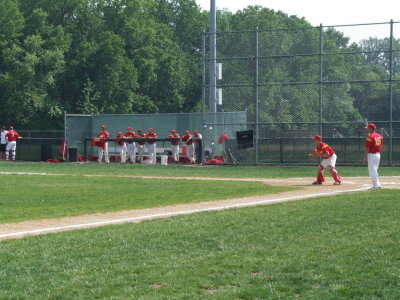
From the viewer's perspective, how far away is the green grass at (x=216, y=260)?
7254mm

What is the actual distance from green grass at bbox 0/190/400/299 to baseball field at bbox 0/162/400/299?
0.04 feet

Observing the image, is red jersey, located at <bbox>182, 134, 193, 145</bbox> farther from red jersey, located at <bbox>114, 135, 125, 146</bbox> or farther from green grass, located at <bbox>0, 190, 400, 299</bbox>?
green grass, located at <bbox>0, 190, 400, 299</bbox>

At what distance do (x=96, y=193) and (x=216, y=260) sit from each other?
32.8 ft

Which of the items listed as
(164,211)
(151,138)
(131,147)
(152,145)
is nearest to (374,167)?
(164,211)

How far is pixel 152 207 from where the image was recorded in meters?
15.1

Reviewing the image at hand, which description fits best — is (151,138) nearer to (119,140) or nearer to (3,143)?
(119,140)

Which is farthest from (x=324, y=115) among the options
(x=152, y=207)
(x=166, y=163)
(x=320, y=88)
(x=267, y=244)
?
(x=267, y=244)

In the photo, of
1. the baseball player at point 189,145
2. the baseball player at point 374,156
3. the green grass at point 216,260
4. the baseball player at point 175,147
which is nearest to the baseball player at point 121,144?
the baseball player at point 175,147

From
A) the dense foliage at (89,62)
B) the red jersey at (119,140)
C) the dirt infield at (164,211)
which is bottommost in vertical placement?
the dirt infield at (164,211)

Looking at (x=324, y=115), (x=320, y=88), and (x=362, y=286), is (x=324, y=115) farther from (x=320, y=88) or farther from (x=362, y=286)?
(x=362, y=286)

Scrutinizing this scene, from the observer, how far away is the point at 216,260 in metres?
8.70

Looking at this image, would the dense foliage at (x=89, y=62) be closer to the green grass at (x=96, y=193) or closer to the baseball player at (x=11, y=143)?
the baseball player at (x=11, y=143)

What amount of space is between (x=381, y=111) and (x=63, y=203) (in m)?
16.5

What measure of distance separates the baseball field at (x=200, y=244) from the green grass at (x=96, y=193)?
0.13ft
